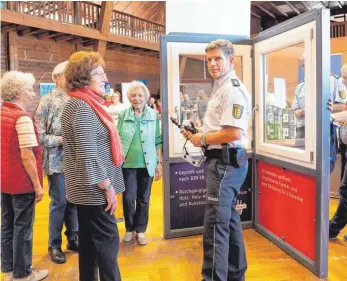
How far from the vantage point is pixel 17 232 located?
2.08 m

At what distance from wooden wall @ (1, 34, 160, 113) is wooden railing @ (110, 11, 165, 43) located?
64cm

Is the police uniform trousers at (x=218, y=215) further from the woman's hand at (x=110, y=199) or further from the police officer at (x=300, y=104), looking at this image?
the police officer at (x=300, y=104)

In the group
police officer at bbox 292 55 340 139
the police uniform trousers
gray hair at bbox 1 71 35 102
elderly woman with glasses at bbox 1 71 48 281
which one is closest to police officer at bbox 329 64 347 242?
police officer at bbox 292 55 340 139

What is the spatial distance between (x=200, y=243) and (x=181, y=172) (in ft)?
1.98

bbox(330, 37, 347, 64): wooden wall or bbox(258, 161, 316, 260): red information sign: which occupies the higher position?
bbox(330, 37, 347, 64): wooden wall

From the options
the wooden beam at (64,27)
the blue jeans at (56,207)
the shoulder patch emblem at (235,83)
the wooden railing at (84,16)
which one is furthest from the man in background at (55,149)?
the wooden railing at (84,16)

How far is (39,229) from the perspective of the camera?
3320mm

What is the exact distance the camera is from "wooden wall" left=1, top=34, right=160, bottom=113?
777 cm

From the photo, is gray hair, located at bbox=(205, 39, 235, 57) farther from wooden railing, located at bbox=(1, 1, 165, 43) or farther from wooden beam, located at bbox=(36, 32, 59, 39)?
wooden beam, located at bbox=(36, 32, 59, 39)

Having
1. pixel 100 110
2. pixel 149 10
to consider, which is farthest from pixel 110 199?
pixel 149 10

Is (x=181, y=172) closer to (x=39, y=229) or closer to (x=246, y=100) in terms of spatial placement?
(x=246, y=100)

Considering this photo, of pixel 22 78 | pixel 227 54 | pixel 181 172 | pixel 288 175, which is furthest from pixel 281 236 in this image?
pixel 22 78

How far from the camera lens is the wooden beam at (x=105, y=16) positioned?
8398mm

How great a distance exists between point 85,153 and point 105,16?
7626mm
